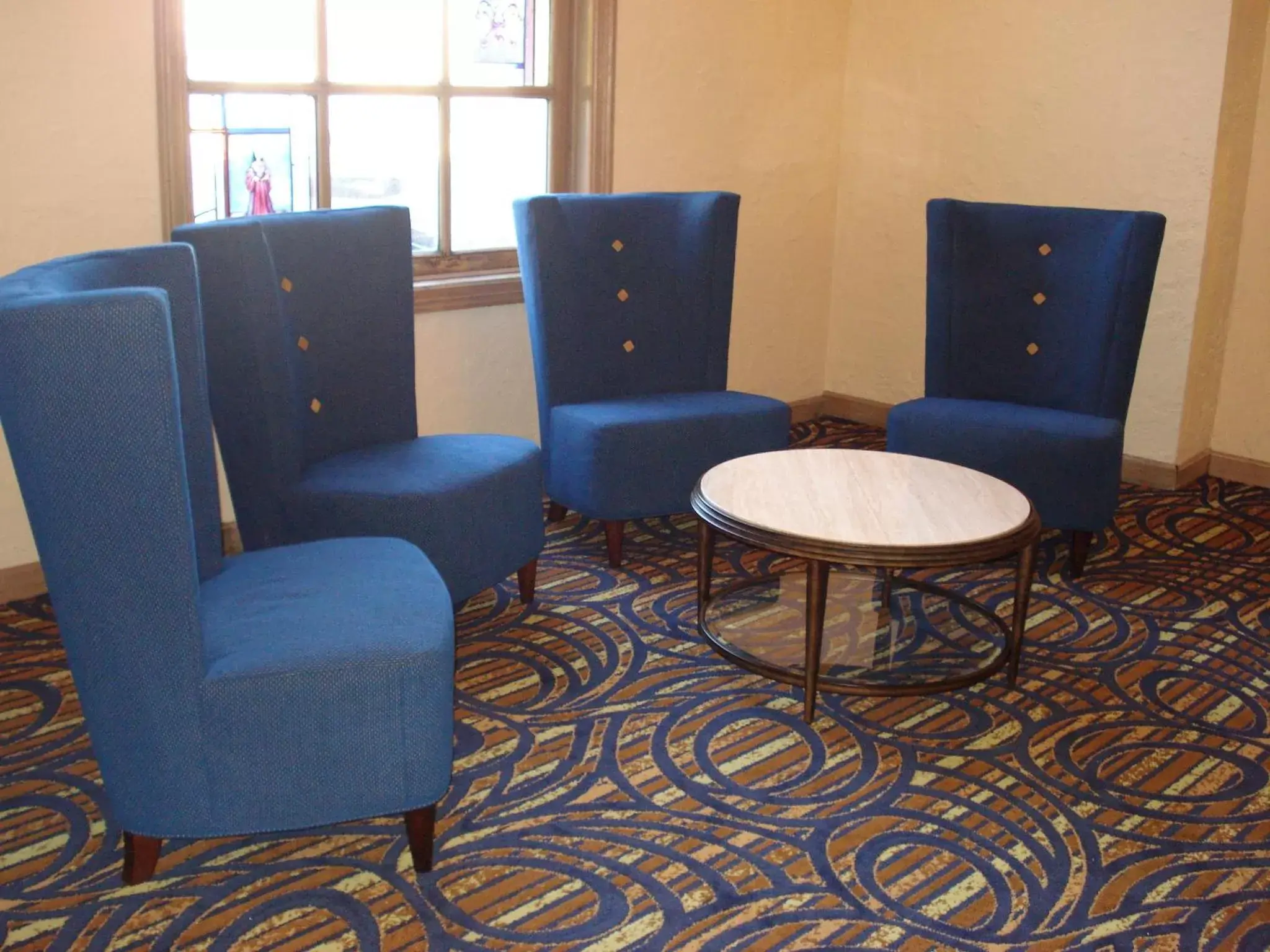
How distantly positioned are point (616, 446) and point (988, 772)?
1.56 meters

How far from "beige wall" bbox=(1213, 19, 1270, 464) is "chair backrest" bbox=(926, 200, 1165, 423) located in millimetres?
857

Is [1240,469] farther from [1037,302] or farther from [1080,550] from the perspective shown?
[1080,550]

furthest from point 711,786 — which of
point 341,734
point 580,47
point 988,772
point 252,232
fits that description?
point 580,47

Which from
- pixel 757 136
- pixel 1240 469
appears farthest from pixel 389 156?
pixel 1240 469

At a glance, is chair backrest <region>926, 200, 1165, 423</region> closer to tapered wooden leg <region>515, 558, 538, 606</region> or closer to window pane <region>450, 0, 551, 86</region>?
window pane <region>450, 0, 551, 86</region>

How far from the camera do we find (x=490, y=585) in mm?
3570

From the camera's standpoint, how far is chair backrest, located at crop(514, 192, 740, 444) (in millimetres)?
4285

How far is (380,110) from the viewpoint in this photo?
4.39 metres

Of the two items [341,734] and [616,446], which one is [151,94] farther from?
[341,734]

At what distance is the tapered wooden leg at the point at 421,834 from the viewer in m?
2.54

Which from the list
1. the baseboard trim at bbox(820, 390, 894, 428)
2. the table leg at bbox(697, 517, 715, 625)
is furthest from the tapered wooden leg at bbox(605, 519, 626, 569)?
the baseboard trim at bbox(820, 390, 894, 428)

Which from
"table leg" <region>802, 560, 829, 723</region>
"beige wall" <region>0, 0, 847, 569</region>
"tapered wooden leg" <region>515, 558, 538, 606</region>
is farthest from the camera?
"tapered wooden leg" <region>515, 558, 538, 606</region>

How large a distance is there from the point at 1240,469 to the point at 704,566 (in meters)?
2.81

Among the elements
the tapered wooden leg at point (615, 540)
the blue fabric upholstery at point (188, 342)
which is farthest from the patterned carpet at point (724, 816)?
the blue fabric upholstery at point (188, 342)
